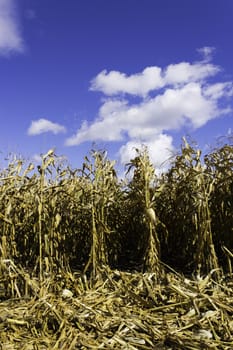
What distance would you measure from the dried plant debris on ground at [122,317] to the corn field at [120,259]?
0.01 meters

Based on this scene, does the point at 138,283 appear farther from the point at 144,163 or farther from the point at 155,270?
the point at 144,163

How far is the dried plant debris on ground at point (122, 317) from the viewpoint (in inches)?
157

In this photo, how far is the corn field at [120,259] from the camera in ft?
13.9

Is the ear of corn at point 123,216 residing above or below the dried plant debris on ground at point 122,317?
above

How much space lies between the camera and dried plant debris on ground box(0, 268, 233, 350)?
399 cm

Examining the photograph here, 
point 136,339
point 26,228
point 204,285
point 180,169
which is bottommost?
point 136,339

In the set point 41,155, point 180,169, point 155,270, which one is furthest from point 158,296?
point 41,155

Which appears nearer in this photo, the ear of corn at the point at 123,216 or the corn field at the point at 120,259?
the corn field at the point at 120,259

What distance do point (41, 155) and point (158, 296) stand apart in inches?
107

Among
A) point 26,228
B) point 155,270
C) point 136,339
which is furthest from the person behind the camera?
point 26,228

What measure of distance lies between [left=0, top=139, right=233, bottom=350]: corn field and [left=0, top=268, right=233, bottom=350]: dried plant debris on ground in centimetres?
1

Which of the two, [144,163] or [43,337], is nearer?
[43,337]

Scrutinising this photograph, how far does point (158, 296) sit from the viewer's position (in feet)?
16.6

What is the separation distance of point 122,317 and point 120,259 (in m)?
2.87
